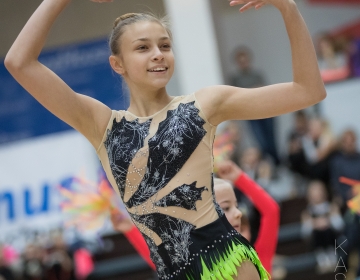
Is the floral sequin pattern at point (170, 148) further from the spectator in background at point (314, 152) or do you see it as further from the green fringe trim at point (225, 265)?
the spectator in background at point (314, 152)

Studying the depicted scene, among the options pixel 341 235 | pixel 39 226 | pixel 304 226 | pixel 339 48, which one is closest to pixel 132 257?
pixel 39 226

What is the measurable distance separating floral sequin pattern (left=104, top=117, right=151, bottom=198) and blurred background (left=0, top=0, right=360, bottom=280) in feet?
15.7

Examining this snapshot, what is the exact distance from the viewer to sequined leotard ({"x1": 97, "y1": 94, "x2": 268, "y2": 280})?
189 centimetres

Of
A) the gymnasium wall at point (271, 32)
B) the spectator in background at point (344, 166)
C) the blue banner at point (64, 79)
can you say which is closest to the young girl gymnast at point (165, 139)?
the spectator in background at point (344, 166)

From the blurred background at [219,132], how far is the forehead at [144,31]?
482 cm

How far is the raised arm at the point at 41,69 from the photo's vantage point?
1843 millimetres

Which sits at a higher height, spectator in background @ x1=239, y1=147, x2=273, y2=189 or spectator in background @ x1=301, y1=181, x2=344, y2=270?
spectator in background @ x1=239, y1=147, x2=273, y2=189

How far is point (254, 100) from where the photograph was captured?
6.09ft

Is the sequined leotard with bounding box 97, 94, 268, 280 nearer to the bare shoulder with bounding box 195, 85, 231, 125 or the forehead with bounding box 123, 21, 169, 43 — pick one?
the bare shoulder with bounding box 195, 85, 231, 125

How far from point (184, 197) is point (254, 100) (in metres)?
0.36

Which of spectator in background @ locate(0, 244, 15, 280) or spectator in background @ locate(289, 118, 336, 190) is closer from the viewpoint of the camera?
spectator in background @ locate(289, 118, 336, 190)

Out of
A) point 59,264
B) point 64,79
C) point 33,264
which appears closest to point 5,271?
point 33,264

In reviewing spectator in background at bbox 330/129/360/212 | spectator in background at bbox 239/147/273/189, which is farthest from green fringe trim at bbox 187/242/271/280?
spectator in background at bbox 239/147/273/189

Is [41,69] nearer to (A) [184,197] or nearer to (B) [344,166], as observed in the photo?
(A) [184,197]
